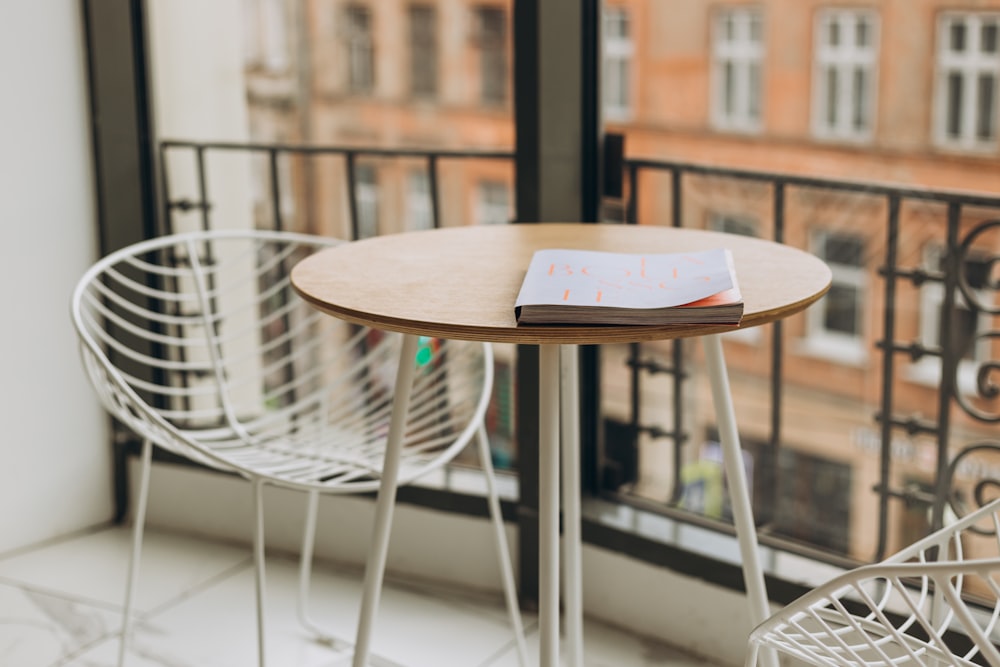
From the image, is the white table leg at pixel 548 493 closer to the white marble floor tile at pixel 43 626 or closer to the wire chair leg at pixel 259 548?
the wire chair leg at pixel 259 548

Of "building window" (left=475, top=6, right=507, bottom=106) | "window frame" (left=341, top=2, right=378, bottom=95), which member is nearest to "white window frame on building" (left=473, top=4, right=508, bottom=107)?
"building window" (left=475, top=6, right=507, bottom=106)

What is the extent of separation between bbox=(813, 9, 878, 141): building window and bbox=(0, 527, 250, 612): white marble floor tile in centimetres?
341

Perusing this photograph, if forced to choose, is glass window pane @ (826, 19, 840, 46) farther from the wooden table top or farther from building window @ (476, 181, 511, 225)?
the wooden table top

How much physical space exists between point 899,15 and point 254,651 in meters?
4.26

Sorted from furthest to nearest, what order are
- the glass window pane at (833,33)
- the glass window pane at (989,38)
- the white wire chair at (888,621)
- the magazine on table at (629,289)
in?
the glass window pane at (833,33), the glass window pane at (989,38), the magazine on table at (629,289), the white wire chair at (888,621)

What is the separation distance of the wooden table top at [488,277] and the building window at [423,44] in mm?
2632

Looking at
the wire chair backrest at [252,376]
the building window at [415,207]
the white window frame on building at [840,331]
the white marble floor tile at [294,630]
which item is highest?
the building window at [415,207]

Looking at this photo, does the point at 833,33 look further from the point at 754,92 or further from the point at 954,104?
the point at 954,104

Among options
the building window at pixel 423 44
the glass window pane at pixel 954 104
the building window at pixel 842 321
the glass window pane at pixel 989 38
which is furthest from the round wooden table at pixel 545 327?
the building window at pixel 842 321

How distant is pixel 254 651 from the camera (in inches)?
78.4

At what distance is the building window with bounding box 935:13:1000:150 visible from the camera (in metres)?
4.30

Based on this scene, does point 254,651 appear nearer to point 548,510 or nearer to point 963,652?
point 548,510

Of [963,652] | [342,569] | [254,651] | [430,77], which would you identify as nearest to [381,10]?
[430,77]

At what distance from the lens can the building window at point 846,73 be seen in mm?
4957
